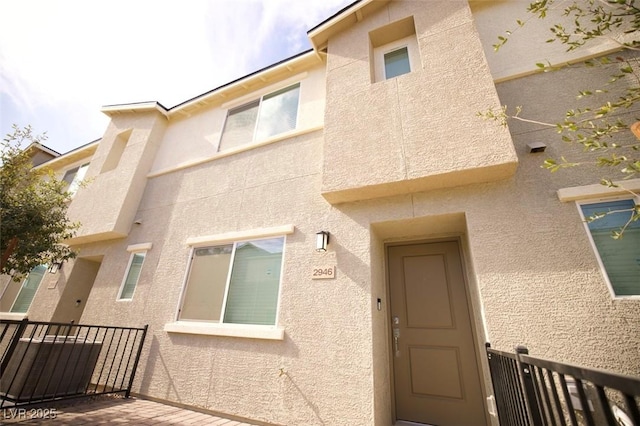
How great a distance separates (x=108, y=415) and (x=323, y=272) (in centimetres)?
366

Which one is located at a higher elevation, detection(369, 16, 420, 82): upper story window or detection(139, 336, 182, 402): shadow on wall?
detection(369, 16, 420, 82): upper story window

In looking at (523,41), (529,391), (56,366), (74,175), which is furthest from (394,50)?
(74,175)

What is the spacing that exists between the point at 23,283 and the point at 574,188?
13271mm

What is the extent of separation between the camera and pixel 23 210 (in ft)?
16.7

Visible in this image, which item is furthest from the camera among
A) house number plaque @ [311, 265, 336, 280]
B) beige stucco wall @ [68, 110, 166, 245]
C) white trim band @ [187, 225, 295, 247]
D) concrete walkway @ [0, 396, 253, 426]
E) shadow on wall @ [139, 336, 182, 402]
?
beige stucco wall @ [68, 110, 166, 245]

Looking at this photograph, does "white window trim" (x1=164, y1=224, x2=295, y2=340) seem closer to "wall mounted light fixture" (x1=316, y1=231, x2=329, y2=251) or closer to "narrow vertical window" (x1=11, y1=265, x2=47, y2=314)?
"wall mounted light fixture" (x1=316, y1=231, x2=329, y2=251)

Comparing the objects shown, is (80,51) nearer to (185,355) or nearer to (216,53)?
(216,53)

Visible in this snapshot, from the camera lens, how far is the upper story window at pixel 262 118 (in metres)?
6.04

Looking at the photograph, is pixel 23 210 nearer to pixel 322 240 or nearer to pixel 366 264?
pixel 322 240

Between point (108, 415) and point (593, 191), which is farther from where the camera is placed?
point (108, 415)

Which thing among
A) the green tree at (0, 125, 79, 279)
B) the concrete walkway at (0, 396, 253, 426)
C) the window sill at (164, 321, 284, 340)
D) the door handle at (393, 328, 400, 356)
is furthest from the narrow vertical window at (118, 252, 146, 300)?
the door handle at (393, 328, 400, 356)

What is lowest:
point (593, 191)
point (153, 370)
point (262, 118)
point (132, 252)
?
point (153, 370)

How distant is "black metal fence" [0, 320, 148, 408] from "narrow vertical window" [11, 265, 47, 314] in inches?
164

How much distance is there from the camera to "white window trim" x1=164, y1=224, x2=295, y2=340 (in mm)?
4078
